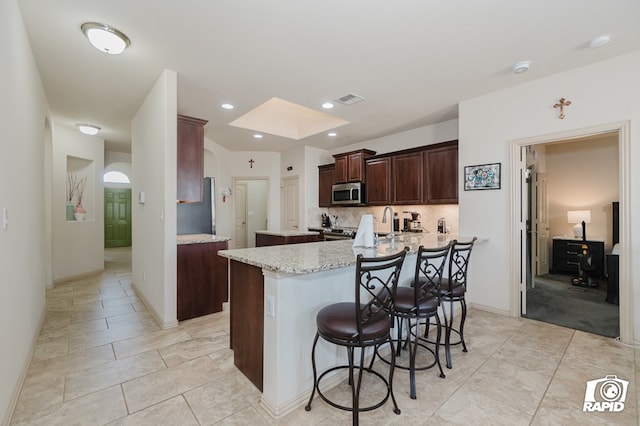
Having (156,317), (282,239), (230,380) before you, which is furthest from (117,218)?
(230,380)

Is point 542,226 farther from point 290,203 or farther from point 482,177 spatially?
point 290,203

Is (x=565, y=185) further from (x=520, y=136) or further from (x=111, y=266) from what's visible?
(x=111, y=266)

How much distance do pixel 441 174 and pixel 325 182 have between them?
2708 mm

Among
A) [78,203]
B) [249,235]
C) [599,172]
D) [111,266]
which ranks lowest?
[111,266]

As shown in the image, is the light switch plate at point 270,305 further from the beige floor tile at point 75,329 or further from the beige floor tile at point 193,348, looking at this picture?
the beige floor tile at point 75,329

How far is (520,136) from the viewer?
3.43 meters

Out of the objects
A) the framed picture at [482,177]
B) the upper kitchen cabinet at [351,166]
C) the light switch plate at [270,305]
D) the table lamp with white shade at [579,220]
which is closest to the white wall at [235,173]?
the upper kitchen cabinet at [351,166]

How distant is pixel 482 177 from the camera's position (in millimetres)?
3756

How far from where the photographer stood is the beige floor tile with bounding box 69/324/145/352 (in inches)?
108

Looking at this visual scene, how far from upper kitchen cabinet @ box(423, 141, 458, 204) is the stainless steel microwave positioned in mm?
1343

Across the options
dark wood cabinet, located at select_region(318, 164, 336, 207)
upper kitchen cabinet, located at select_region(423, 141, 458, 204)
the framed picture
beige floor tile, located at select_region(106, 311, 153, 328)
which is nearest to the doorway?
the framed picture

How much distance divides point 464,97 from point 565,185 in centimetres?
394

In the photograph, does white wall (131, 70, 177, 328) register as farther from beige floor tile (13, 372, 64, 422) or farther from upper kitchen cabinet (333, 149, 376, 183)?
upper kitchen cabinet (333, 149, 376, 183)

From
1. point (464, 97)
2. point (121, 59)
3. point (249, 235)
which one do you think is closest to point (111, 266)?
point (249, 235)
